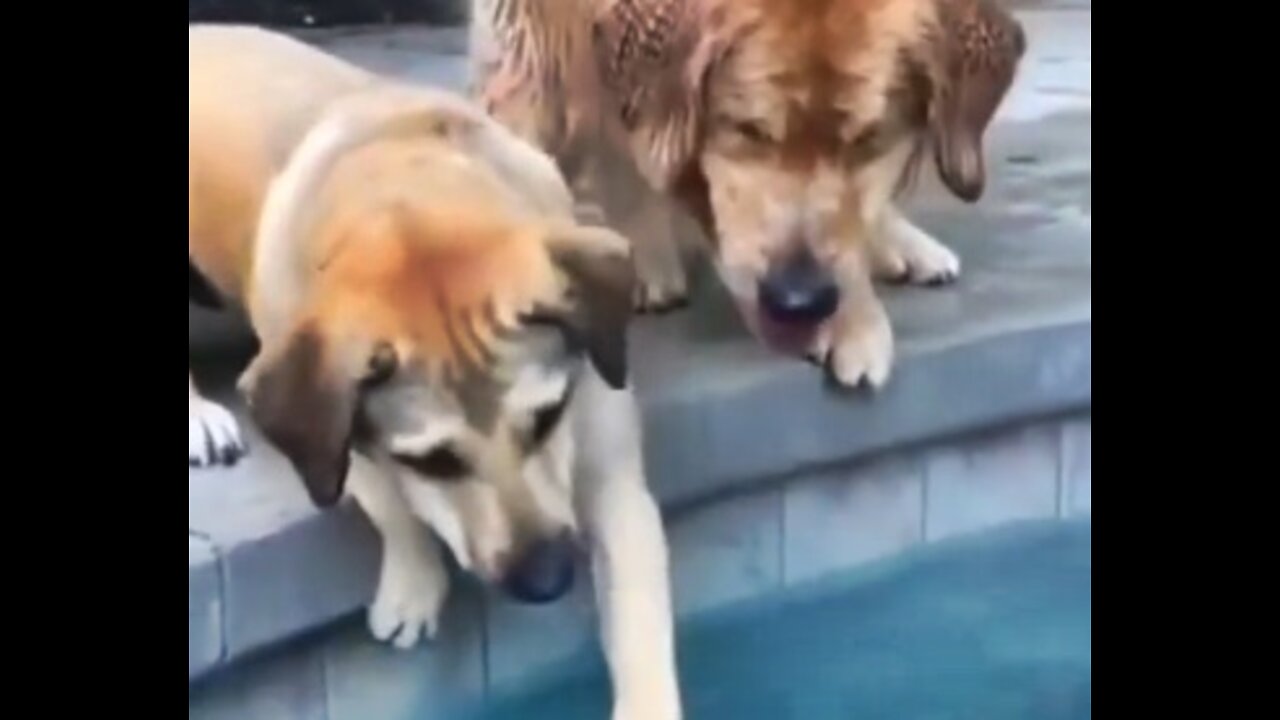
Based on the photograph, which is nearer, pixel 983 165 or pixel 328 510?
pixel 328 510

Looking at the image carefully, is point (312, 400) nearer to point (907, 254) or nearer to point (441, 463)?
point (441, 463)

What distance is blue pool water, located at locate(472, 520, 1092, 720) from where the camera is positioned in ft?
4.74

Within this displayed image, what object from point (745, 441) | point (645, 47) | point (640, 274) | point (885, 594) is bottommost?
point (885, 594)

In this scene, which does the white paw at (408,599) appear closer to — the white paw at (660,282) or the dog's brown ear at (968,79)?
the white paw at (660,282)

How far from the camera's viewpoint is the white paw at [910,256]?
57.2 inches

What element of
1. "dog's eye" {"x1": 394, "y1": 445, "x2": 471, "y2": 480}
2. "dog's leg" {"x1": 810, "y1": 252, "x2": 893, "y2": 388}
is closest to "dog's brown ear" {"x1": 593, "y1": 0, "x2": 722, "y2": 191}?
"dog's leg" {"x1": 810, "y1": 252, "x2": 893, "y2": 388}

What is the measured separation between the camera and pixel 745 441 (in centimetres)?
145

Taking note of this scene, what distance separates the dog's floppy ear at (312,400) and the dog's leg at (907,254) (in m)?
0.34

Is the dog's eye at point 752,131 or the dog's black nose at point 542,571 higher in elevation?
the dog's eye at point 752,131

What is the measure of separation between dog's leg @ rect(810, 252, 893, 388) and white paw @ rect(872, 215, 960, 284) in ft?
0.06

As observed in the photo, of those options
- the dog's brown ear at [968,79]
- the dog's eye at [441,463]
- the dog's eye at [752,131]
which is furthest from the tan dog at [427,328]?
the dog's brown ear at [968,79]

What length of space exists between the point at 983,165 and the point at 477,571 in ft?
1.40
